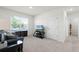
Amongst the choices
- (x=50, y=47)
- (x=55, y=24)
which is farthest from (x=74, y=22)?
(x=50, y=47)

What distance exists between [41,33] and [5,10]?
3.28m

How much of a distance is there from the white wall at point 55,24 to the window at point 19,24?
198 cm

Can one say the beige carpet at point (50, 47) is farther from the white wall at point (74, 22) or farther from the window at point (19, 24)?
the white wall at point (74, 22)

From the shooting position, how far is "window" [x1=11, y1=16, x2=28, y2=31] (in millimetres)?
6628

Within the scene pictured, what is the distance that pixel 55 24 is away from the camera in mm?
5562

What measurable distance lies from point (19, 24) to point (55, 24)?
11.6 feet

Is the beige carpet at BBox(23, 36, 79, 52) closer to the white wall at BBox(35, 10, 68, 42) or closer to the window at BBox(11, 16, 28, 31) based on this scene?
the white wall at BBox(35, 10, 68, 42)

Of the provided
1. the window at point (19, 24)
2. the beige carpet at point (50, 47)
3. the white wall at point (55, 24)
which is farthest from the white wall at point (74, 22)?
the window at point (19, 24)

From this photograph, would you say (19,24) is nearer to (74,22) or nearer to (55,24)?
(55,24)

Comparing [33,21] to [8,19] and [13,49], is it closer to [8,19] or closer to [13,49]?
[8,19]

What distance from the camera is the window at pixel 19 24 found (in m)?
6.63

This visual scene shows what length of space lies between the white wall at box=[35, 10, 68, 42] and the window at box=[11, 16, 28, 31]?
198 cm

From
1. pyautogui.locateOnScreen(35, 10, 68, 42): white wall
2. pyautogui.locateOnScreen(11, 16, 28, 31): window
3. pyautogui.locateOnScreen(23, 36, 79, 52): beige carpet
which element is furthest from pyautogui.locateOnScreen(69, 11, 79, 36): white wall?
pyautogui.locateOnScreen(11, 16, 28, 31): window
